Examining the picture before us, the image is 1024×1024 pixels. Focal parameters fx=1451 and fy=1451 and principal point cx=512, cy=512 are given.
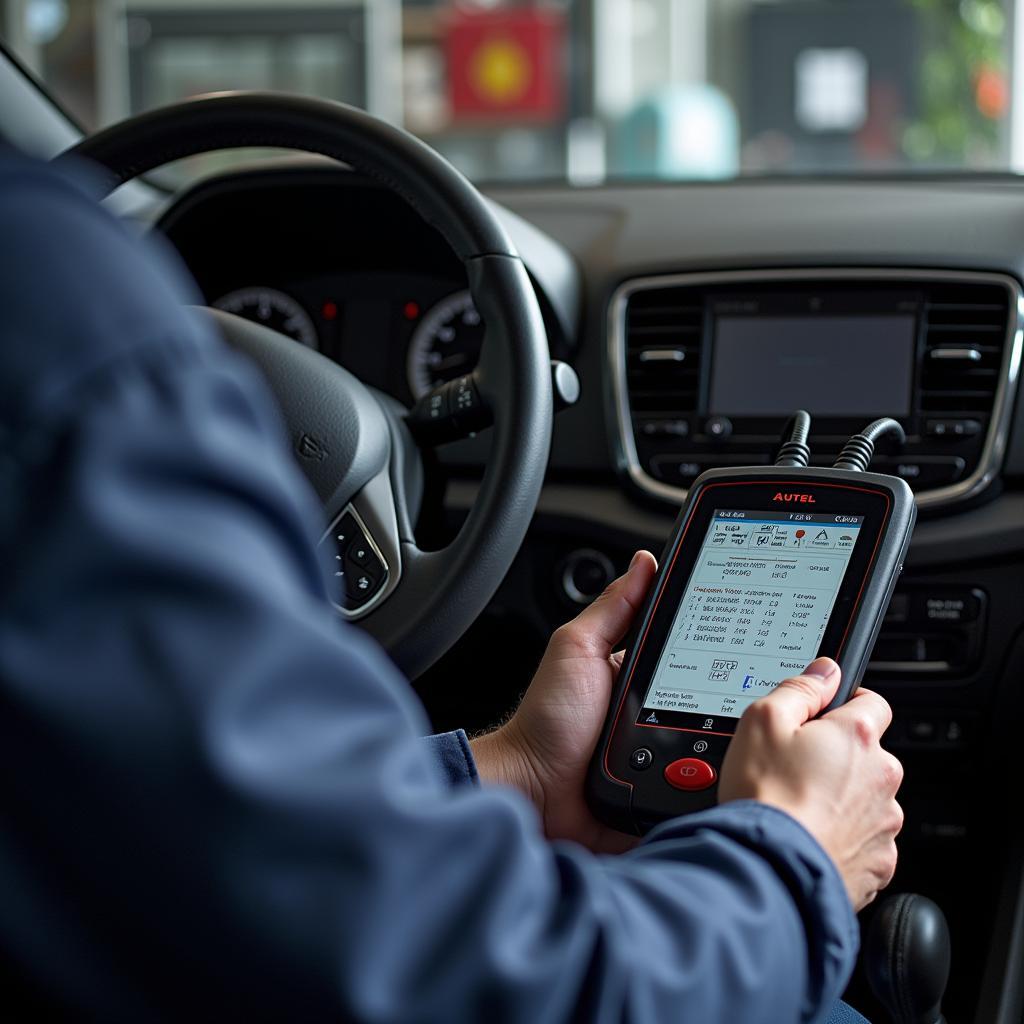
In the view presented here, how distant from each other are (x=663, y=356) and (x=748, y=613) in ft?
1.46

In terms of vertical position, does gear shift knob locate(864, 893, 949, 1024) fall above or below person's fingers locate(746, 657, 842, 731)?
below

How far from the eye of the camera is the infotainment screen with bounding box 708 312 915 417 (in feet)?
3.76

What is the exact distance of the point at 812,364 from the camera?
1169mm

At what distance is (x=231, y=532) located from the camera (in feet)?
1.18

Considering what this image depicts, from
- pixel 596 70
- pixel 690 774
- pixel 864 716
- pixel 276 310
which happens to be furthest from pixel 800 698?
pixel 596 70

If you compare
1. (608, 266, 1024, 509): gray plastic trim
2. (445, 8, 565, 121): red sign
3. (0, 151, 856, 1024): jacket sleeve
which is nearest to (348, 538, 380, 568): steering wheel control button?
(608, 266, 1024, 509): gray plastic trim

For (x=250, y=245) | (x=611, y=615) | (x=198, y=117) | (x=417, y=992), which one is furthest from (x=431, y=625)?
(x=250, y=245)

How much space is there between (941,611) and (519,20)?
5507mm

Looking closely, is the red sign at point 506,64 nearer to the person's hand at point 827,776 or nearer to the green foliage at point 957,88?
the green foliage at point 957,88

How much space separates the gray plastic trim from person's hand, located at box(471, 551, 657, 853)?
33 cm

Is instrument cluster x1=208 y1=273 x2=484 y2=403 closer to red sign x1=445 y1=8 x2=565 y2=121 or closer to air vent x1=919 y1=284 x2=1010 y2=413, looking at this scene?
air vent x1=919 y1=284 x2=1010 y2=413

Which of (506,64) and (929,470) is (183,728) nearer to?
(929,470)

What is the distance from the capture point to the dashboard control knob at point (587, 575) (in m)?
1.20

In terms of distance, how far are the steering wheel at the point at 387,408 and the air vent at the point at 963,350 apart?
A: 405mm
